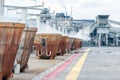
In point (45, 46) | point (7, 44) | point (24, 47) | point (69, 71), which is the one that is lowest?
point (69, 71)

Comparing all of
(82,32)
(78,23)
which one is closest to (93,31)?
(82,32)

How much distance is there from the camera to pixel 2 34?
11102mm

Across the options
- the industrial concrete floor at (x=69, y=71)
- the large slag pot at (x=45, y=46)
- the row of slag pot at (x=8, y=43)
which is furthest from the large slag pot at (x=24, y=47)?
the large slag pot at (x=45, y=46)

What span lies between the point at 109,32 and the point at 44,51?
11176cm

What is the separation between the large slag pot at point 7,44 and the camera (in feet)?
36.6

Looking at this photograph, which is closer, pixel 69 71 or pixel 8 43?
pixel 8 43

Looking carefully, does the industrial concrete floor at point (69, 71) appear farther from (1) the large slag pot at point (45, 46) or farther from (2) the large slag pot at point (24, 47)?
(1) the large slag pot at point (45, 46)

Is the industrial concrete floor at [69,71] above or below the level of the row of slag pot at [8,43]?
below

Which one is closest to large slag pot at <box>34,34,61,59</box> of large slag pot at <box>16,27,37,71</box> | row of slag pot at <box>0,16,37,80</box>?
large slag pot at <box>16,27,37,71</box>

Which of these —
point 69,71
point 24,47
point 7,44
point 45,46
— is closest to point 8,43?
point 7,44

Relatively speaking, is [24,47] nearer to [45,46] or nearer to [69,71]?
[69,71]

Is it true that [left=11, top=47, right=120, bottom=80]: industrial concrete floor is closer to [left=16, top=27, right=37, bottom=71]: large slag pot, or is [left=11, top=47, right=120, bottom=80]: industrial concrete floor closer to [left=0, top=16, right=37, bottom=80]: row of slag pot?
[left=16, top=27, right=37, bottom=71]: large slag pot

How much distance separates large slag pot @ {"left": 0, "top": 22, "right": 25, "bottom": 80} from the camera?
36.6ft

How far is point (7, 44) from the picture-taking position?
448 inches
